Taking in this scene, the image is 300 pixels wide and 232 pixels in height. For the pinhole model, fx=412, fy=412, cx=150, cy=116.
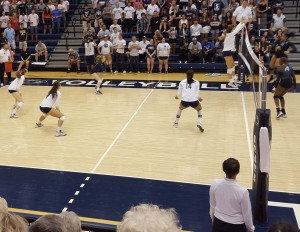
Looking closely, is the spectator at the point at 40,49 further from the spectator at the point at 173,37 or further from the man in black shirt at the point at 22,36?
the spectator at the point at 173,37

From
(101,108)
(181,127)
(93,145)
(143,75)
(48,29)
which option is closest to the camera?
(93,145)

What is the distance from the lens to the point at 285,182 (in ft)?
26.4

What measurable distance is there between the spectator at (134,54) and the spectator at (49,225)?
17.5 meters

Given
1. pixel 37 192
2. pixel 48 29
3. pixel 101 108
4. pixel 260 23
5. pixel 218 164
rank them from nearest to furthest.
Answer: pixel 37 192
pixel 218 164
pixel 101 108
pixel 260 23
pixel 48 29

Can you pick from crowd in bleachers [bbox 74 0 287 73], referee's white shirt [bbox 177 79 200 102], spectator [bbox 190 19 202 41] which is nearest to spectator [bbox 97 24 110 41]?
crowd in bleachers [bbox 74 0 287 73]

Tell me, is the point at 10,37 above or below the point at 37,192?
above

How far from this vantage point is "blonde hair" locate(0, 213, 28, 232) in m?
2.74

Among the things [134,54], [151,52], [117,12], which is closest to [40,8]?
[117,12]

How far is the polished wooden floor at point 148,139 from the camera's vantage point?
884 cm

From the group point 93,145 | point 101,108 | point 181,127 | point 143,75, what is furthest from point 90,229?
point 143,75

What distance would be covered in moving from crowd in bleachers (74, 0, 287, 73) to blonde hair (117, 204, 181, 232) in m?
16.5

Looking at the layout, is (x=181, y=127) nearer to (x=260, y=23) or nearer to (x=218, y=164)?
(x=218, y=164)

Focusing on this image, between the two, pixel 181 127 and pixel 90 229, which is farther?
pixel 181 127

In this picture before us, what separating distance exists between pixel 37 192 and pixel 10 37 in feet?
52.4
